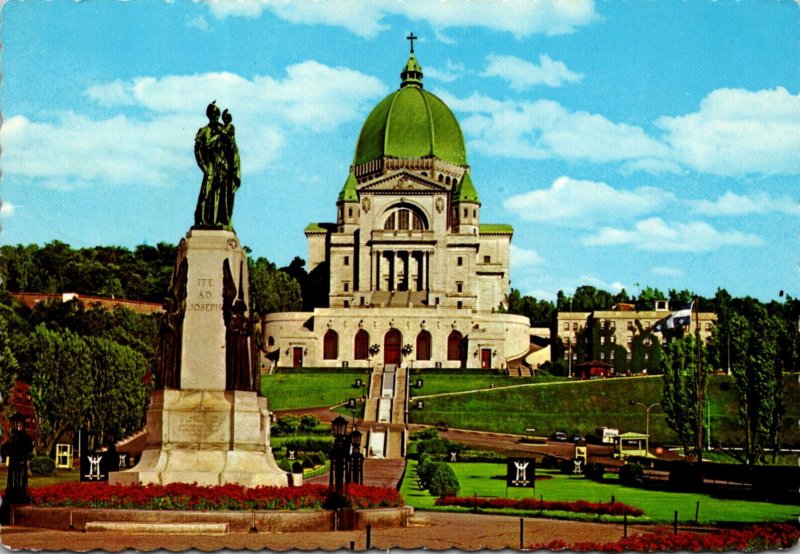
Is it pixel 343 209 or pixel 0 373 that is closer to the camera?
pixel 0 373

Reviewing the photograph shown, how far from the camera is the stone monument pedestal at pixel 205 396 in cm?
2297

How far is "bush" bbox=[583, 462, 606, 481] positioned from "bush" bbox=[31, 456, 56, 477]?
60.0 ft

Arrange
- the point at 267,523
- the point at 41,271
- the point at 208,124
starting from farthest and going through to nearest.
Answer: the point at 41,271 < the point at 208,124 < the point at 267,523

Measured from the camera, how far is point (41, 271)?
10631 centimetres

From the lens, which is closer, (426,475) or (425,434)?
(426,475)

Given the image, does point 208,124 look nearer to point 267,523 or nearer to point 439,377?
point 267,523

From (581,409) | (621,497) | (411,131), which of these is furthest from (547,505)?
(411,131)

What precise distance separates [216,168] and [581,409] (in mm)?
51518

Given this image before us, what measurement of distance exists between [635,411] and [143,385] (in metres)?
31.2

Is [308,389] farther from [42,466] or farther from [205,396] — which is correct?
[205,396]

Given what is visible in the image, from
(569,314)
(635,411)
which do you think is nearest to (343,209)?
(569,314)

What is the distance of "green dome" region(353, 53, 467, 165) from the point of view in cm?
11875

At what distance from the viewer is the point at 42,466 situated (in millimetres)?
39625

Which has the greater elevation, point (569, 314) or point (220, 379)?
point (569, 314)
